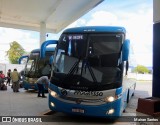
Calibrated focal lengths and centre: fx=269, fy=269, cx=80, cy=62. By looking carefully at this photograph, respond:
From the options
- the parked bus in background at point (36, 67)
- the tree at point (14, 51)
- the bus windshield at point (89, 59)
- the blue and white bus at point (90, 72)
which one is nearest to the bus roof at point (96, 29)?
the blue and white bus at point (90, 72)

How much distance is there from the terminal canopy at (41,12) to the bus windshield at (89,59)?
387 inches

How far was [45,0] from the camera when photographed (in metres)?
18.6

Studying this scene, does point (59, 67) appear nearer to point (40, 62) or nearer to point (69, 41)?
point (69, 41)

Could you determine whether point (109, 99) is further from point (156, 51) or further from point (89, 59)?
point (156, 51)

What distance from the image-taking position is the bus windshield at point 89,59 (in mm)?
7684

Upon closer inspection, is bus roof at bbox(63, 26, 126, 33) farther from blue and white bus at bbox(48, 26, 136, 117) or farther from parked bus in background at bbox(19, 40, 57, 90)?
parked bus in background at bbox(19, 40, 57, 90)

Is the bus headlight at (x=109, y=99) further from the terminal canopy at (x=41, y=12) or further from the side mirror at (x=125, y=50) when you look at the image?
the terminal canopy at (x=41, y=12)

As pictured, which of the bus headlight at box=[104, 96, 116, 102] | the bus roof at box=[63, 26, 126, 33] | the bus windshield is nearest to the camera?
the bus headlight at box=[104, 96, 116, 102]

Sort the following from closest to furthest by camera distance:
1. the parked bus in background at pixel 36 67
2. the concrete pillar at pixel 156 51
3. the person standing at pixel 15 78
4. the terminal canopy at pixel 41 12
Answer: the concrete pillar at pixel 156 51 < the parked bus in background at pixel 36 67 < the person standing at pixel 15 78 < the terminal canopy at pixel 41 12

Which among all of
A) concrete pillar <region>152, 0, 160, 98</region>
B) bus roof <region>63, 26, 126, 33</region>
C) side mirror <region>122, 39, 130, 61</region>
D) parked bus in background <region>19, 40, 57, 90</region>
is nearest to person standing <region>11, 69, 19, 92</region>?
parked bus in background <region>19, 40, 57, 90</region>

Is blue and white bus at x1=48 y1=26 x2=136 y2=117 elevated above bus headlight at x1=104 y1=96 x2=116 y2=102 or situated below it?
above

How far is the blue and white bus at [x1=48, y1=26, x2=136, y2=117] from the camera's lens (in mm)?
7441

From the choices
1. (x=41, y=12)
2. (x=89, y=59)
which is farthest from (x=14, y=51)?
(x=89, y=59)

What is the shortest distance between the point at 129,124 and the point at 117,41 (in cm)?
244
